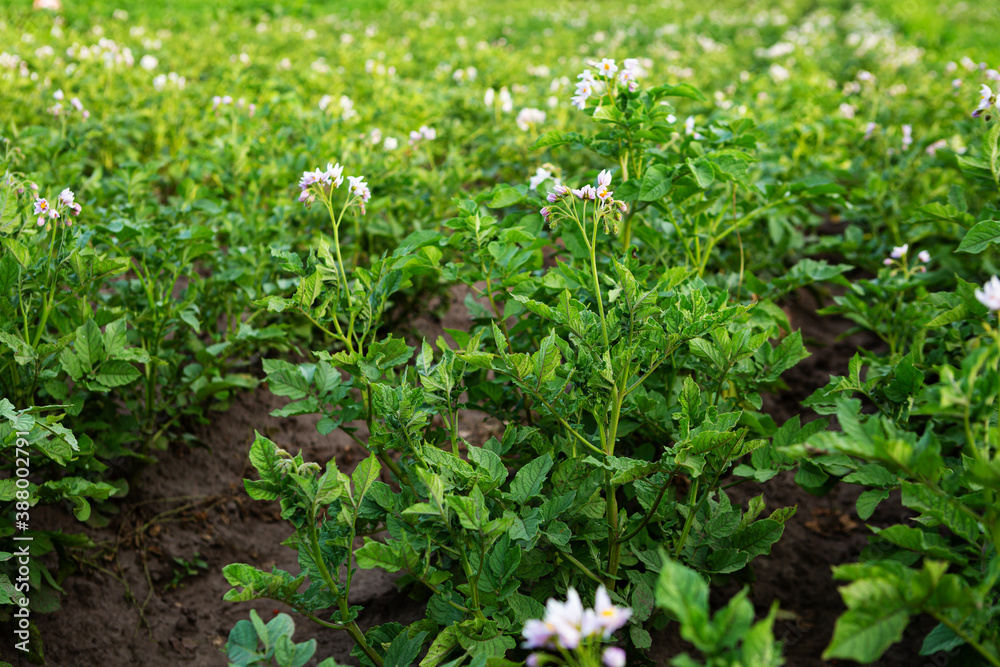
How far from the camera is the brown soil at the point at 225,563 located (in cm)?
214

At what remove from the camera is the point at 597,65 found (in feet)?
7.31

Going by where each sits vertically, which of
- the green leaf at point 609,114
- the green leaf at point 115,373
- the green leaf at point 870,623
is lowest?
the green leaf at point 115,373

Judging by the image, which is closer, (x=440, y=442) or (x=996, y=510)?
(x=996, y=510)

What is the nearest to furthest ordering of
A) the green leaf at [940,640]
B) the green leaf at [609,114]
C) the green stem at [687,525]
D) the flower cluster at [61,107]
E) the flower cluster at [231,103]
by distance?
the green leaf at [940,640]
the green stem at [687,525]
the green leaf at [609,114]
the flower cluster at [61,107]
the flower cluster at [231,103]

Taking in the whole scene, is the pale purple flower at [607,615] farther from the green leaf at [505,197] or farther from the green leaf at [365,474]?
the green leaf at [505,197]

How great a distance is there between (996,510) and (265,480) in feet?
4.22

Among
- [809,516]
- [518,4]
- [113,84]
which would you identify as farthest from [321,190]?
[518,4]

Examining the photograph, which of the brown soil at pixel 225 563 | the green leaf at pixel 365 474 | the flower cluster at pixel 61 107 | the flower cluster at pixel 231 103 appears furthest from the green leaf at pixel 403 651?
the flower cluster at pixel 231 103

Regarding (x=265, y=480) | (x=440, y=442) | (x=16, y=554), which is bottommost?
(x=16, y=554)

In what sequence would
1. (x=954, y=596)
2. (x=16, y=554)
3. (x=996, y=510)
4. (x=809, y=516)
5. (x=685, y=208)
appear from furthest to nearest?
(x=809, y=516)
(x=685, y=208)
(x=16, y=554)
(x=996, y=510)
(x=954, y=596)

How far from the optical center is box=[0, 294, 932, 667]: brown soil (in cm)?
214

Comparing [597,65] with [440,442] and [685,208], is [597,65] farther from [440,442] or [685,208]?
[440,442]

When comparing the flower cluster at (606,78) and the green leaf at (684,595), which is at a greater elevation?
the flower cluster at (606,78)

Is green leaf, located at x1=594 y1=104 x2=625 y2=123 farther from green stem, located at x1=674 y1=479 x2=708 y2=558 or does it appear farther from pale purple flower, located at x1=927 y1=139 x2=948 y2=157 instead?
pale purple flower, located at x1=927 y1=139 x2=948 y2=157
